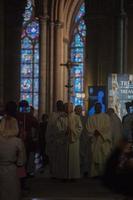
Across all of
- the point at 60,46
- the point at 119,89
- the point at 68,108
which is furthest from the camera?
the point at 60,46

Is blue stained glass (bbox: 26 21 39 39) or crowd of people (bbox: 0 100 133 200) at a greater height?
blue stained glass (bbox: 26 21 39 39)

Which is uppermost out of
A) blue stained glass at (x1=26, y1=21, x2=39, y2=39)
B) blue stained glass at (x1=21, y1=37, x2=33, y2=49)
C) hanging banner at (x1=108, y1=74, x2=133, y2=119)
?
blue stained glass at (x1=26, y1=21, x2=39, y2=39)

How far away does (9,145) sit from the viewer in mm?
8578

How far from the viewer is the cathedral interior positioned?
30.7m

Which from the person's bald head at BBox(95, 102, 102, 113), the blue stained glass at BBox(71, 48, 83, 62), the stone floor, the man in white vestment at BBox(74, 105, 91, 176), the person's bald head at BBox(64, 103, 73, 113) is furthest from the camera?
the blue stained glass at BBox(71, 48, 83, 62)

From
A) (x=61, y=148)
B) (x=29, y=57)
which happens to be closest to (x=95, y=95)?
(x=61, y=148)

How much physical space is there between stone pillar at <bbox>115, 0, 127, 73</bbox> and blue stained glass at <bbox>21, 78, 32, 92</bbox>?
6.85m

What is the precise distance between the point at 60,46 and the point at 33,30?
5.60 metres

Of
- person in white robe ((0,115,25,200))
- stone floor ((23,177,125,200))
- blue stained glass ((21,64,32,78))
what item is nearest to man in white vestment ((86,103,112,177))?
stone floor ((23,177,125,200))

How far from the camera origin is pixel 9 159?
28.2 ft

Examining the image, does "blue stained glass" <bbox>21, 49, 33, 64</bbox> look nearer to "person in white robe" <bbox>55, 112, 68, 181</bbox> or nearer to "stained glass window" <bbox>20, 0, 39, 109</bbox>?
"stained glass window" <bbox>20, 0, 39, 109</bbox>

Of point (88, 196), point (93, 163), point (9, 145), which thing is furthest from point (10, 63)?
point (9, 145)

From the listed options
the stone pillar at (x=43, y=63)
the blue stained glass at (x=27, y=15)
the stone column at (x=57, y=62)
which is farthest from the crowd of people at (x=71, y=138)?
the blue stained glass at (x=27, y=15)

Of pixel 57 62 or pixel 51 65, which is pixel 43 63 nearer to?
pixel 51 65
